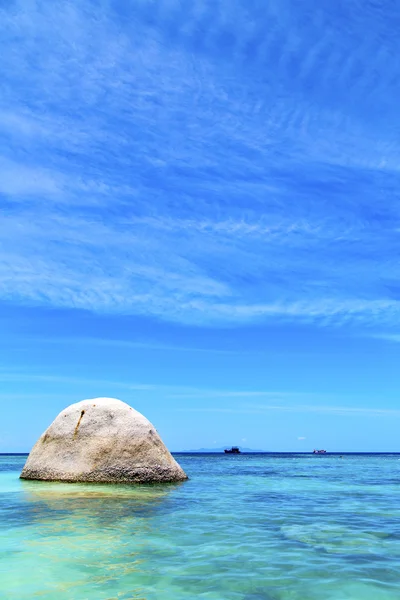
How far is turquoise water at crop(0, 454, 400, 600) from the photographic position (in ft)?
20.1

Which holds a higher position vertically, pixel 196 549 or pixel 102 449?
pixel 102 449

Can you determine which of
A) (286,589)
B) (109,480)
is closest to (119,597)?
(286,589)

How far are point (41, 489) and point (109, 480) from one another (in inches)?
96.4

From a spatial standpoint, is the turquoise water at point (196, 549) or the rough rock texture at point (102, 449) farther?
the rough rock texture at point (102, 449)

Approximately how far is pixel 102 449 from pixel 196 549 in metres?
10.9

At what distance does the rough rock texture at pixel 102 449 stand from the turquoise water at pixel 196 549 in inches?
164

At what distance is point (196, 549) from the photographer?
7969mm

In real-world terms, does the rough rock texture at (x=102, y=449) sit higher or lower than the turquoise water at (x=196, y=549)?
higher

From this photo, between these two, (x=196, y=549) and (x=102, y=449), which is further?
(x=102, y=449)

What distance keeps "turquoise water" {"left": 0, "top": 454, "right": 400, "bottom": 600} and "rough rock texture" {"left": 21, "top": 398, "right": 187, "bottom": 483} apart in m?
4.16

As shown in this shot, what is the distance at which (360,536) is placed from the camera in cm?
917

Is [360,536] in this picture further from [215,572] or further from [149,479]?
[149,479]

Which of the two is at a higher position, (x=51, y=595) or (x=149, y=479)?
(x=149, y=479)

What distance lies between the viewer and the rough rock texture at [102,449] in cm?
1814
